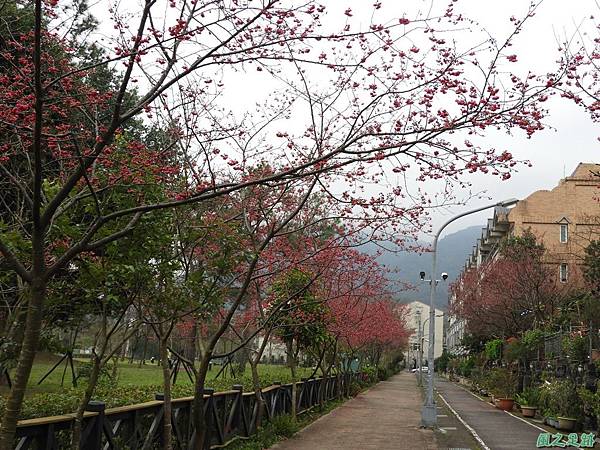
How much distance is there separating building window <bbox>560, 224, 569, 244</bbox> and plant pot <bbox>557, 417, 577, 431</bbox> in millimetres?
30204

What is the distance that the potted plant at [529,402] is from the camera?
2308 centimetres

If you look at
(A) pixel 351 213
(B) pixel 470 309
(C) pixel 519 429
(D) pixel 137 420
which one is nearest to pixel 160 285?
(D) pixel 137 420

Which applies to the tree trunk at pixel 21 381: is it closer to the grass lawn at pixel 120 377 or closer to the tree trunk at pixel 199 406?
the tree trunk at pixel 199 406

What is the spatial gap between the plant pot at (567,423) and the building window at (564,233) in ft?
99.1

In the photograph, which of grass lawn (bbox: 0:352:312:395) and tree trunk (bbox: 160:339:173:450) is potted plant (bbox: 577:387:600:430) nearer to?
grass lawn (bbox: 0:352:312:395)

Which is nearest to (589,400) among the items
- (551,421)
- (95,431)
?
(551,421)

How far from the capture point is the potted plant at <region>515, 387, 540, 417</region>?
2308cm

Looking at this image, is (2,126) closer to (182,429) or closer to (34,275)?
(34,275)

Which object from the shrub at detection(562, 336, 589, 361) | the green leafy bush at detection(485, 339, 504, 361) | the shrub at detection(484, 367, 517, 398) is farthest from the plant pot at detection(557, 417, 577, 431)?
the green leafy bush at detection(485, 339, 504, 361)

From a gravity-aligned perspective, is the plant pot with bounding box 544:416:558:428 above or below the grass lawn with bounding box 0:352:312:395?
below

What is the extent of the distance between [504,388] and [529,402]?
4.35m

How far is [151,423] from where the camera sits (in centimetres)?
837

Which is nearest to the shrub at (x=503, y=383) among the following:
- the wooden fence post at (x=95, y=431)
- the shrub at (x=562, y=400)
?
the shrub at (x=562, y=400)

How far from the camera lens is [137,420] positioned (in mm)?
7836
